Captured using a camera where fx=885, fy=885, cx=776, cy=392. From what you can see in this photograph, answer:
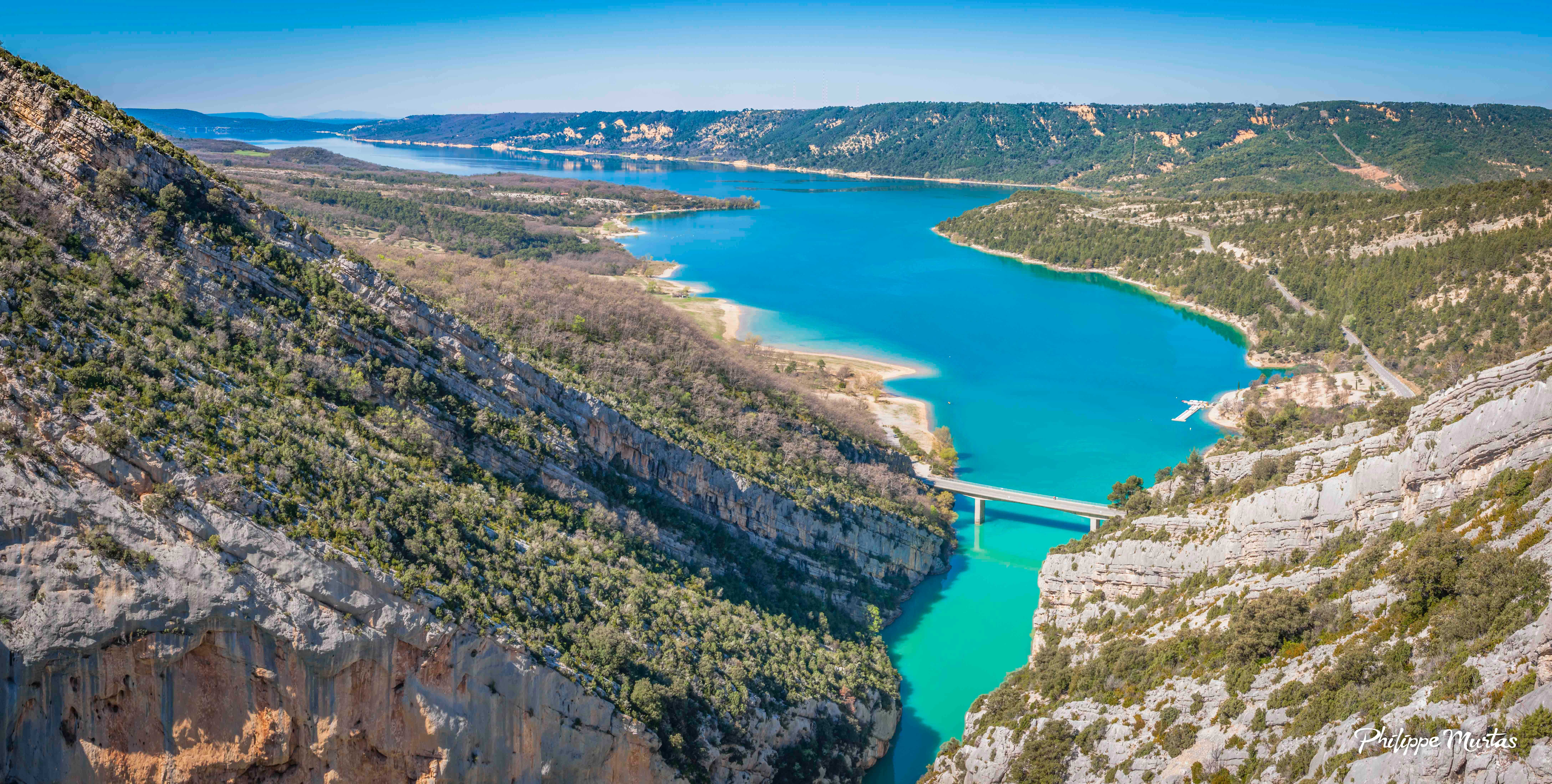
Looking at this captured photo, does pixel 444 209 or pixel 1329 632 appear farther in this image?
pixel 444 209

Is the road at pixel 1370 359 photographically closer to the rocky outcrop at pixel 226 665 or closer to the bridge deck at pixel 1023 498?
→ the bridge deck at pixel 1023 498

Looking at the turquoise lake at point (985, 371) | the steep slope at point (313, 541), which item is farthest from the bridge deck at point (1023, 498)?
the steep slope at point (313, 541)

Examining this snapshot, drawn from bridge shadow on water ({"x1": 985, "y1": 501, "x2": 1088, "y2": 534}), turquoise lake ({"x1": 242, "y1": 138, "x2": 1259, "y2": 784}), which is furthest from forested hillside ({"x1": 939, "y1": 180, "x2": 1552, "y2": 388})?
bridge shadow on water ({"x1": 985, "y1": 501, "x2": 1088, "y2": 534})

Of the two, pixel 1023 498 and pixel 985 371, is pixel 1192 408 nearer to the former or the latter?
pixel 985 371

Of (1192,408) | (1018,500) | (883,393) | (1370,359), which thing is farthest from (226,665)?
(1370,359)

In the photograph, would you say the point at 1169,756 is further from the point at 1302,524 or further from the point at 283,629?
the point at 283,629

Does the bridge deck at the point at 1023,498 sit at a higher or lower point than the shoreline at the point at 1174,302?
lower

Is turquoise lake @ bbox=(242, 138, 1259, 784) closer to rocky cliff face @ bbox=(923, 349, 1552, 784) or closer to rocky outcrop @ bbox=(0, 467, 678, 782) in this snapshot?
rocky cliff face @ bbox=(923, 349, 1552, 784)
